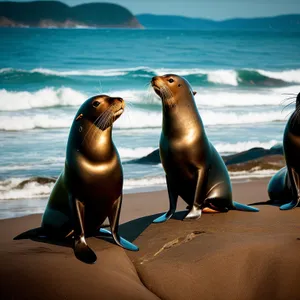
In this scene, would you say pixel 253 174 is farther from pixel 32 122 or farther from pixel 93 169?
pixel 32 122

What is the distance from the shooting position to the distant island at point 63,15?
22594 mm

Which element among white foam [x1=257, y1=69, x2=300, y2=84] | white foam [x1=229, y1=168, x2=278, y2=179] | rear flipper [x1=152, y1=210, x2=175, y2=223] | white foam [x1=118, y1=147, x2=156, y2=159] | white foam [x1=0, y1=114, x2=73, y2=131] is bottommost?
white foam [x1=257, y1=69, x2=300, y2=84]

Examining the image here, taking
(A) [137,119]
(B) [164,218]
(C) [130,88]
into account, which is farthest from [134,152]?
(C) [130,88]

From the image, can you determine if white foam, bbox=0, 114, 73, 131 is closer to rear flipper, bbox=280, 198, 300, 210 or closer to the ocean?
the ocean

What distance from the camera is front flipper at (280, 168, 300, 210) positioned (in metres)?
5.93

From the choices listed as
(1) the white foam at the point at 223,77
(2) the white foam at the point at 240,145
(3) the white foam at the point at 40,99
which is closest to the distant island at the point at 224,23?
(1) the white foam at the point at 223,77

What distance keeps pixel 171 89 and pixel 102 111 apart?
1.15 m

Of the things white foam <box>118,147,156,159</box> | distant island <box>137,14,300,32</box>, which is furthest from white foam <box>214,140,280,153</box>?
distant island <box>137,14,300,32</box>

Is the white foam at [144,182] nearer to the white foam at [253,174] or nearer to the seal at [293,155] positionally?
the white foam at [253,174]

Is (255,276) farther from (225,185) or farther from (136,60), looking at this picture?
(136,60)

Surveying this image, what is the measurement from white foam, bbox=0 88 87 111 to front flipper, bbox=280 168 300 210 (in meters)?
10.4

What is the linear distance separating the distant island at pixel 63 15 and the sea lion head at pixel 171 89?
17359 millimetres

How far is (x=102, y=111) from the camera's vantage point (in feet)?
15.3

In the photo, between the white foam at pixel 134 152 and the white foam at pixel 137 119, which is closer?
the white foam at pixel 134 152
